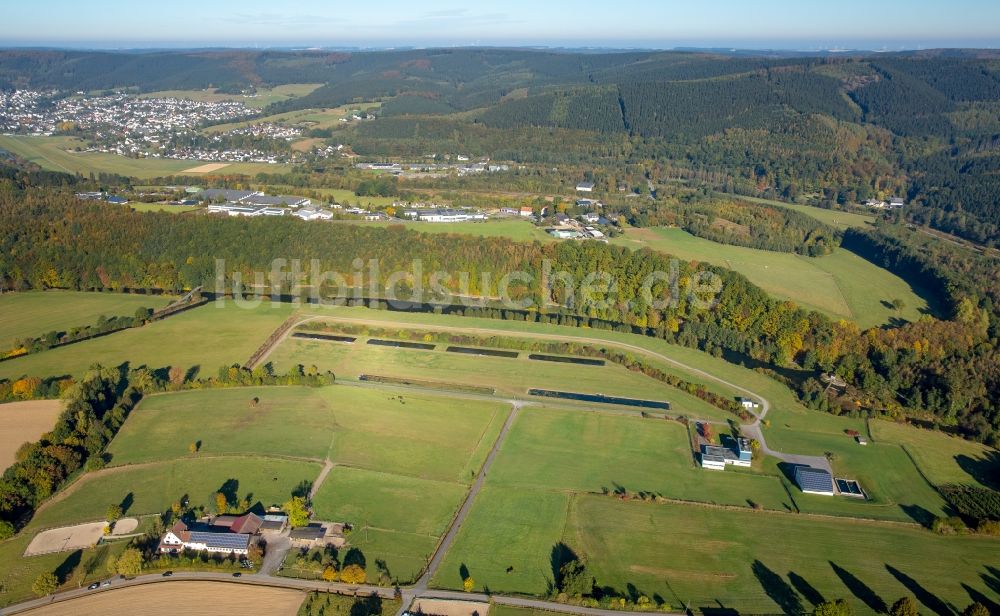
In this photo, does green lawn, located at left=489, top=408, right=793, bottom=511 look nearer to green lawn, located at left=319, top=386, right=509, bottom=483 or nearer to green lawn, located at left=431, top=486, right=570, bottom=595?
green lawn, located at left=431, top=486, right=570, bottom=595

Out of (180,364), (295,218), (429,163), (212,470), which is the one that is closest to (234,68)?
(429,163)

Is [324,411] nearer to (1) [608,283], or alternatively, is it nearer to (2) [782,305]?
(1) [608,283]

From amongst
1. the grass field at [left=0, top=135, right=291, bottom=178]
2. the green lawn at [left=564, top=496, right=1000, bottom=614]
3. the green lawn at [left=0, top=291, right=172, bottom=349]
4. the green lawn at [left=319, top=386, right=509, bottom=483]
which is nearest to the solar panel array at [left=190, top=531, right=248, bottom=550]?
the green lawn at [left=319, top=386, right=509, bottom=483]

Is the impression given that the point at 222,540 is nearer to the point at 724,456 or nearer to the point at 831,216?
the point at 724,456

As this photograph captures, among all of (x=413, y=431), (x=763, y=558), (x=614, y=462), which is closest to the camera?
(x=763, y=558)

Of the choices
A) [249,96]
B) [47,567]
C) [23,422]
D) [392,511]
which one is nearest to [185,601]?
[47,567]

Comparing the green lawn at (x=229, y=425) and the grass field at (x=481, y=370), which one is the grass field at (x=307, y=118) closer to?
the grass field at (x=481, y=370)
